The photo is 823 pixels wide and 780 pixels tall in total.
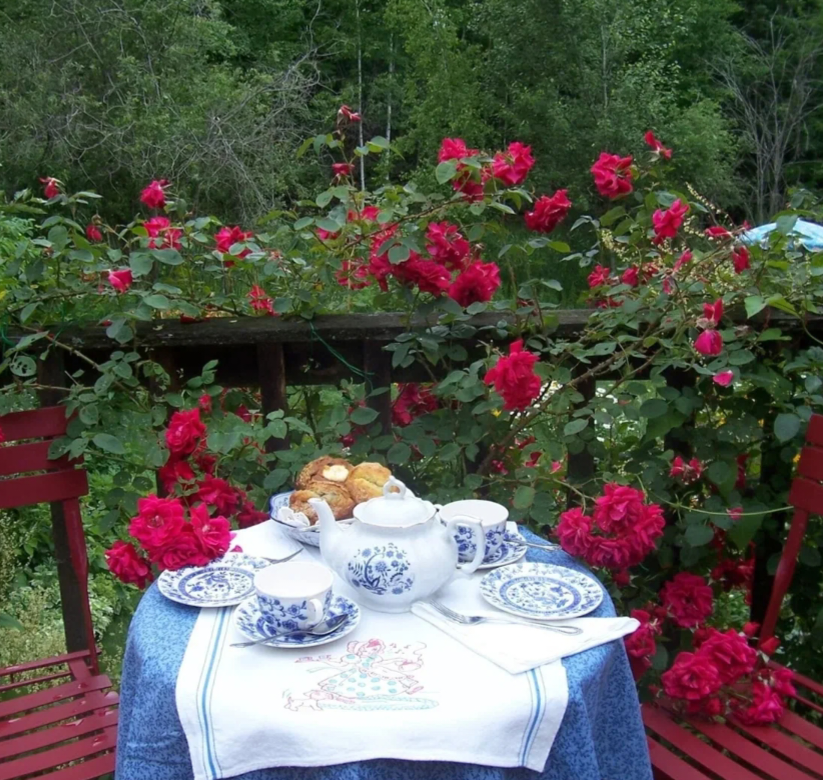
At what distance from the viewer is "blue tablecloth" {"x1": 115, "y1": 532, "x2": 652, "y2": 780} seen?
839mm

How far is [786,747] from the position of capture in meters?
1.26

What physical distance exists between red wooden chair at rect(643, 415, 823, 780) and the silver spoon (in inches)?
23.0

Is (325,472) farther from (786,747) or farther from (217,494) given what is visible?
(786,747)

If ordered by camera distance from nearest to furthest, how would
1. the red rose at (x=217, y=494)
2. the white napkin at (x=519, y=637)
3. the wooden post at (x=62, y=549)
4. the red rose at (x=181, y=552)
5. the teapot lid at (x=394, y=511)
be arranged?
the white napkin at (x=519, y=637) < the teapot lid at (x=394, y=511) < the red rose at (x=181, y=552) < the red rose at (x=217, y=494) < the wooden post at (x=62, y=549)

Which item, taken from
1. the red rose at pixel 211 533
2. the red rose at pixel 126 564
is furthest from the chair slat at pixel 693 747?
the red rose at pixel 126 564

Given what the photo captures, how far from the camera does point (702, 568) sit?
5.74ft

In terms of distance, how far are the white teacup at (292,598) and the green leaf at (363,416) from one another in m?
0.64

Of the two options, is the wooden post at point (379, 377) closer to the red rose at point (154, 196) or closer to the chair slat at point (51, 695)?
the red rose at point (154, 196)

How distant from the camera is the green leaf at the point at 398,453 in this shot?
162cm

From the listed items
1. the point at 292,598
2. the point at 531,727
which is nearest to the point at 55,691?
the point at 292,598

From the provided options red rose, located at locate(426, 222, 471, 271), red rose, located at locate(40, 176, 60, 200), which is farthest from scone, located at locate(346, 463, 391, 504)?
red rose, located at locate(40, 176, 60, 200)

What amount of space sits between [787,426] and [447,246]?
28.4 inches

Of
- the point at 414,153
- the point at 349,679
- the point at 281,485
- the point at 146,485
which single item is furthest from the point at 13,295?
the point at 414,153

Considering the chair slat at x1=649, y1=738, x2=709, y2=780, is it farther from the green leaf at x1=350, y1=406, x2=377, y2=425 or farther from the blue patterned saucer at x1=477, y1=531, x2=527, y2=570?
the green leaf at x1=350, y1=406, x2=377, y2=425
